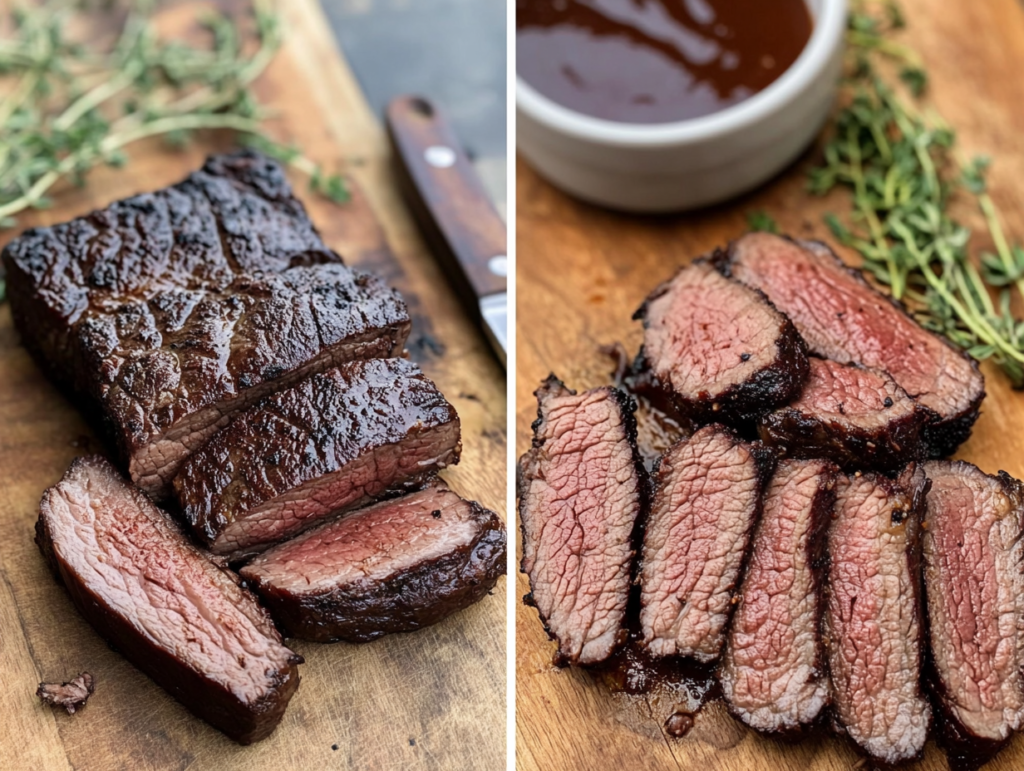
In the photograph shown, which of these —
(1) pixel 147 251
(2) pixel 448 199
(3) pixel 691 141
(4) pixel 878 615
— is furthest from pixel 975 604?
(1) pixel 147 251

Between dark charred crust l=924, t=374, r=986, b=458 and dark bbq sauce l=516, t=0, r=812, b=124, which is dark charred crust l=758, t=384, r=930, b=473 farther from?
dark bbq sauce l=516, t=0, r=812, b=124

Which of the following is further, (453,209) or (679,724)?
(453,209)

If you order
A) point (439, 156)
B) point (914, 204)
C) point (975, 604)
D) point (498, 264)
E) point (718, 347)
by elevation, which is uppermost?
point (439, 156)

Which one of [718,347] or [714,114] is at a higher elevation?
[714,114]

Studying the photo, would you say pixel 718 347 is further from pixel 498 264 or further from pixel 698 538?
pixel 498 264

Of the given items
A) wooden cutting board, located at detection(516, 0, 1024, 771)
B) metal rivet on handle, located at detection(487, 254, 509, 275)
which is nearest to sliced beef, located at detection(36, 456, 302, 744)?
wooden cutting board, located at detection(516, 0, 1024, 771)

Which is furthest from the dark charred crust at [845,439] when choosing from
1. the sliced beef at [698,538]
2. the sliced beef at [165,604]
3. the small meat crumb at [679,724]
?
the sliced beef at [165,604]

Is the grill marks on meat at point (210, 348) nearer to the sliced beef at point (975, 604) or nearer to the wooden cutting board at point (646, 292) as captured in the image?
the wooden cutting board at point (646, 292)

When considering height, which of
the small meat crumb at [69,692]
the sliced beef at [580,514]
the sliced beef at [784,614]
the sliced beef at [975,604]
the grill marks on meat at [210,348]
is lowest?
the sliced beef at [975,604]
